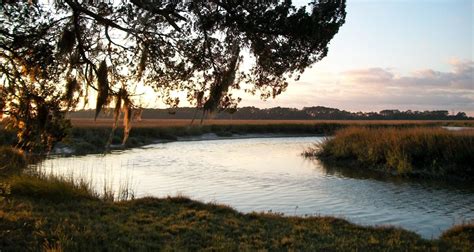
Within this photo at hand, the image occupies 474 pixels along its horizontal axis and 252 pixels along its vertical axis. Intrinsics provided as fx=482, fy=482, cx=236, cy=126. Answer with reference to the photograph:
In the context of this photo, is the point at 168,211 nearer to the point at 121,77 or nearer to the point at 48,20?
the point at 121,77

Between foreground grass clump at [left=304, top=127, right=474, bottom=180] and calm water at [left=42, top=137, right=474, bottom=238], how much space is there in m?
2.36

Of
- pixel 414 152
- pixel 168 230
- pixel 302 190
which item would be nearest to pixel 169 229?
pixel 168 230

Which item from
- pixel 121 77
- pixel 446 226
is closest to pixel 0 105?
pixel 121 77

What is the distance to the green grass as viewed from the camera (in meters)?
8.11

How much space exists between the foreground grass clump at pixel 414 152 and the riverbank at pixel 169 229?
12.9 metres

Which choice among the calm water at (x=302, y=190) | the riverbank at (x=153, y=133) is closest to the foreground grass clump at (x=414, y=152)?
the calm water at (x=302, y=190)

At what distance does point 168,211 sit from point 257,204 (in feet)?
13.7

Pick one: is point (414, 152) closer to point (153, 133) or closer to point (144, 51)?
point (144, 51)

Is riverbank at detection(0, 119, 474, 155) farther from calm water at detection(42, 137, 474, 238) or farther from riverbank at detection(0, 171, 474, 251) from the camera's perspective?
riverbank at detection(0, 171, 474, 251)

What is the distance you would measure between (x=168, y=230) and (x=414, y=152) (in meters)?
18.6

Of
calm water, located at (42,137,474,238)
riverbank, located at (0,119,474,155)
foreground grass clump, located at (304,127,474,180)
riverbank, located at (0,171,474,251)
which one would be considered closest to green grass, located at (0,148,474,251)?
riverbank, located at (0,171,474,251)

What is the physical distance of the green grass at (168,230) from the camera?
26.6 feet

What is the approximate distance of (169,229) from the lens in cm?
939

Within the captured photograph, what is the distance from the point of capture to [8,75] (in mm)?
8500
